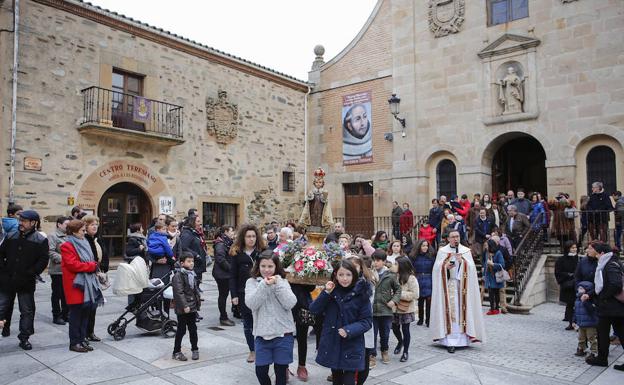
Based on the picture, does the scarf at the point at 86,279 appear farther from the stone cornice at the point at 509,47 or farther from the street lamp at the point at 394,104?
the stone cornice at the point at 509,47

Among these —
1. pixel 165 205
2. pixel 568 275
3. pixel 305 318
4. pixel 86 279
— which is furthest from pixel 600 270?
pixel 165 205

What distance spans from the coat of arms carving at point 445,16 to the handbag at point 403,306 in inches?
497

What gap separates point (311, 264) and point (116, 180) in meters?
10.6

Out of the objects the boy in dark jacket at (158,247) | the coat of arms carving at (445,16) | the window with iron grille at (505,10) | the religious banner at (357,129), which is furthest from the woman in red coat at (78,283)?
the window with iron grille at (505,10)

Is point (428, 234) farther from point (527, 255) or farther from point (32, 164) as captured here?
point (32, 164)

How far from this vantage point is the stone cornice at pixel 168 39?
1378 cm

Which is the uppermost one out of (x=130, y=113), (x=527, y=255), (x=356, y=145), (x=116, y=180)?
(x=130, y=113)

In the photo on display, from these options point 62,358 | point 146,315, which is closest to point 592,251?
point 146,315

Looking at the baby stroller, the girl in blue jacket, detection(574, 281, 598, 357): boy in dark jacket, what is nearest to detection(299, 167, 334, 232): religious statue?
the baby stroller

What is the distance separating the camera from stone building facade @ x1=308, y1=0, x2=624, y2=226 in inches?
563

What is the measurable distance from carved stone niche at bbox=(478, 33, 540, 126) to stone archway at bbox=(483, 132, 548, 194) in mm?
1493

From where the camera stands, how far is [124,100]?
15.0m

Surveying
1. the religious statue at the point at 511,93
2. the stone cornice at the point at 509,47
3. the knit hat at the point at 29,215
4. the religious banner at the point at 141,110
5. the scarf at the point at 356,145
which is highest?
the stone cornice at the point at 509,47

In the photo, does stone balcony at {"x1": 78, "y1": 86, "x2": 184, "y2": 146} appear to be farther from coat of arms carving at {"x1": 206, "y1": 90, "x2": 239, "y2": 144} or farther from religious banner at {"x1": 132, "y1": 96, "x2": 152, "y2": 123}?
coat of arms carving at {"x1": 206, "y1": 90, "x2": 239, "y2": 144}
